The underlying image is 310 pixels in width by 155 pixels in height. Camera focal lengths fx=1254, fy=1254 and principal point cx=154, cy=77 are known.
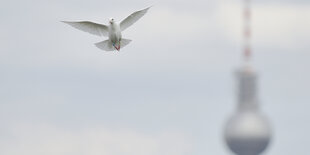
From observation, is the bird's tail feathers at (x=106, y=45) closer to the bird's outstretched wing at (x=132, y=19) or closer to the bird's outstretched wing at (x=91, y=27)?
the bird's outstretched wing at (x=91, y=27)

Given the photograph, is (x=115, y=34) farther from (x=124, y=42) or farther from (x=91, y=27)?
(x=91, y=27)

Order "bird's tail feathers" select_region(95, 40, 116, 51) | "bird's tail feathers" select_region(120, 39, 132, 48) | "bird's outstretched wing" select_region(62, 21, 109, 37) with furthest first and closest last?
"bird's outstretched wing" select_region(62, 21, 109, 37)
"bird's tail feathers" select_region(120, 39, 132, 48)
"bird's tail feathers" select_region(95, 40, 116, 51)

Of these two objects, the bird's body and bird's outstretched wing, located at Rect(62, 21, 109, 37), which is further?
bird's outstretched wing, located at Rect(62, 21, 109, 37)

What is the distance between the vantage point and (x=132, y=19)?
224 feet

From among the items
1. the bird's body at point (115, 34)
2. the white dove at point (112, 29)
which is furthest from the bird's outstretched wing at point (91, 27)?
the bird's body at point (115, 34)

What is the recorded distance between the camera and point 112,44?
64.8 m

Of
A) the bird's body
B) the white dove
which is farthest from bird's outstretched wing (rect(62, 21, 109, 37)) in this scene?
the bird's body

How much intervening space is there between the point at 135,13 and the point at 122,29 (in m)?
2.70

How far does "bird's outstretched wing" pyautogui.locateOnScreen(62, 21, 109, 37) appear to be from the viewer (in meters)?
67.4

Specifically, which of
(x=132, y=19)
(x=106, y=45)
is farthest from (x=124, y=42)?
(x=132, y=19)

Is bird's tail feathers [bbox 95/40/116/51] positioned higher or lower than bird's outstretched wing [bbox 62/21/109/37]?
lower

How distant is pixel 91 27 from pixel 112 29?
3.25 m

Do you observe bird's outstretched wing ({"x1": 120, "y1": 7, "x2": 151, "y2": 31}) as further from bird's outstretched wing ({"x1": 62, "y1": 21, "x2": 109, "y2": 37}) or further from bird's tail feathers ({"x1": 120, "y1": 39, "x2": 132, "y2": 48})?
bird's outstretched wing ({"x1": 62, "y1": 21, "x2": 109, "y2": 37})

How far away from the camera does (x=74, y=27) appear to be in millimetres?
67188
